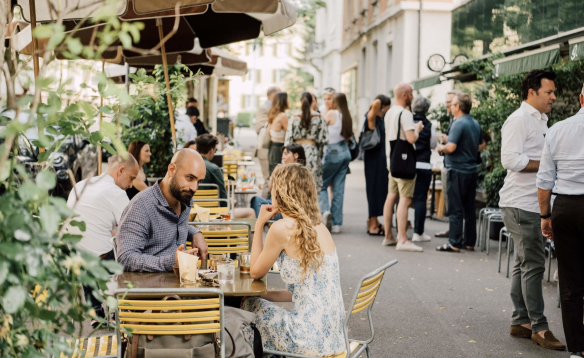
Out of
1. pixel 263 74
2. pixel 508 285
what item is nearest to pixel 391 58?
pixel 508 285

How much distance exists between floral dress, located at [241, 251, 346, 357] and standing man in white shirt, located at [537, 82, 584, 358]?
5.81 feet

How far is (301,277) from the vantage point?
3939 mm

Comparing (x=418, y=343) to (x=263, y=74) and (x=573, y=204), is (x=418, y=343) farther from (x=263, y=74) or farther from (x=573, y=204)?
(x=263, y=74)

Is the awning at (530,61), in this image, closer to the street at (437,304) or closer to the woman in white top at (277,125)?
the street at (437,304)

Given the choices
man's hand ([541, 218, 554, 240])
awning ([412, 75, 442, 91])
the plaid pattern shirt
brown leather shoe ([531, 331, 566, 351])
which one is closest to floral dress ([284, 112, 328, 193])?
awning ([412, 75, 442, 91])

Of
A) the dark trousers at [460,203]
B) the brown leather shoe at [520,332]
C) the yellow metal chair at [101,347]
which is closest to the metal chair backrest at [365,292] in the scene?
the yellow metal chair at [101,347]

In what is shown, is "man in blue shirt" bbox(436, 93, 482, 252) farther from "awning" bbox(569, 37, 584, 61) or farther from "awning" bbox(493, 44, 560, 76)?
Result: "awning" bbox(569, 37, 584, 61)

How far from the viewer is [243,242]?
5.81m

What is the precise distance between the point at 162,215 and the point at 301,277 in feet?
3.56

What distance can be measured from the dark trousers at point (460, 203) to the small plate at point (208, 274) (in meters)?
5.96

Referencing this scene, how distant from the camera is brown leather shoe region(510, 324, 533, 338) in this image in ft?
19.2

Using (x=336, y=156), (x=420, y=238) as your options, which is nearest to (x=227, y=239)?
(x=420, y=238)

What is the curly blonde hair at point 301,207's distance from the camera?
3.93 meters

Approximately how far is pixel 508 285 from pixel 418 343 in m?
2.45
